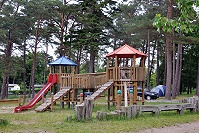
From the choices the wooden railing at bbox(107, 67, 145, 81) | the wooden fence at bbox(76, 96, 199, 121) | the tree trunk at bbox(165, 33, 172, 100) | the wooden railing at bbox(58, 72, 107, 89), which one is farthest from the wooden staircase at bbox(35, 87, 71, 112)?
the tree trunk at bbox(165, 33, 172, 100)

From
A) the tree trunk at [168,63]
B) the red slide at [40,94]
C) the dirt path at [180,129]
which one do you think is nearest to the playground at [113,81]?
the red slide at [40,94]

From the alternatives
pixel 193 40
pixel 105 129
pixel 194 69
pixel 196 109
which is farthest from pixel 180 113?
pixel 194 69

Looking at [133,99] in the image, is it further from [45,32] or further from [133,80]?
[45,32]

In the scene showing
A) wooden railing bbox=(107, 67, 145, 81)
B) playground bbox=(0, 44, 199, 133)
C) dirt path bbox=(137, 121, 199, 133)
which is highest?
wooden railing bbox=(107, 67, 145, 81)

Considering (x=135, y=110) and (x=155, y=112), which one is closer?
(x=135, y=110)

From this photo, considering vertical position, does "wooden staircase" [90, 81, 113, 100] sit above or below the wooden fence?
→ above

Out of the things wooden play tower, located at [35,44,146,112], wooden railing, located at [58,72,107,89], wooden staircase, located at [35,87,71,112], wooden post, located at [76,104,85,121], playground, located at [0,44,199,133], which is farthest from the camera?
wooden railing, located at [58,72,107,89]

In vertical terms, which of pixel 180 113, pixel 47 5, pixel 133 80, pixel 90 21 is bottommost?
pixel 180 113

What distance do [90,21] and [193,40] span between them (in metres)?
8.81

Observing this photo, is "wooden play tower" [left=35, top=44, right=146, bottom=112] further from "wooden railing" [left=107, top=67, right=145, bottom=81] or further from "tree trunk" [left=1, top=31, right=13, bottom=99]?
"tree trunk" [left=1, top=31, right=13, bottom=99]

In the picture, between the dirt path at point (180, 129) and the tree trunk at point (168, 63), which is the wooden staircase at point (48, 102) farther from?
the tree trunk at point (168, 63)

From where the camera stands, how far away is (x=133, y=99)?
15.4 meters

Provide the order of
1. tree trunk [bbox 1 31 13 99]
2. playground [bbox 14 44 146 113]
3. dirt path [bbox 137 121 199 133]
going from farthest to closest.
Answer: tree trunk [bbox 1 31 13 99] < playground [bbox 14 44 146 113] < dirt path [bbox 137 121 199 133]

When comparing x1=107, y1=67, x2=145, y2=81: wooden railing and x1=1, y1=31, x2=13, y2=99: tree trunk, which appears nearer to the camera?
x1=107, y1=67, x2=145, y2=81: wooden railing
